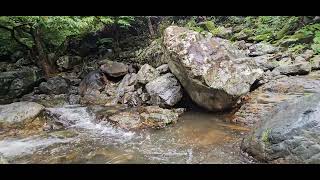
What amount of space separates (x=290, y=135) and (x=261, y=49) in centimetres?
672

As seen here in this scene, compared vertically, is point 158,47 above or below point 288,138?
above

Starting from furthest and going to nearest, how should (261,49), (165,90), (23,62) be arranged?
(23,62)
(261,49)
(165,90)

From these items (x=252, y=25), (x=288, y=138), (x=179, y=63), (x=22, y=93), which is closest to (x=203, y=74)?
(x=179, y=63)

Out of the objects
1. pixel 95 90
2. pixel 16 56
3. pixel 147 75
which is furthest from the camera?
pixel 16 56

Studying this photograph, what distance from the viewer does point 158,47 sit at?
11.9 meters

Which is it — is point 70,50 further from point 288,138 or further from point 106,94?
point 288,138

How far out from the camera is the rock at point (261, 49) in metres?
10.6

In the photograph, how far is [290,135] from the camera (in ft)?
15.4

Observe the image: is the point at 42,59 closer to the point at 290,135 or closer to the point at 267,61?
the point at 267,61

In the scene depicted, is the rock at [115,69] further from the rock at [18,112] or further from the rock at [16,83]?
the rock at [18,112]

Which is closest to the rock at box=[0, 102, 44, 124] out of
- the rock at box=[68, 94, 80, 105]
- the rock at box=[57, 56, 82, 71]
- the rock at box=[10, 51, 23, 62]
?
the rock at box=[68, 94, 80, 105]

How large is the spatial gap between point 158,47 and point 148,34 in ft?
12.8

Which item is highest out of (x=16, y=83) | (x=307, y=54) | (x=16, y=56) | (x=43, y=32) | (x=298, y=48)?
(x=43, y=32)

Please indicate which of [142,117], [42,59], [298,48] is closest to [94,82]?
[42,59]
